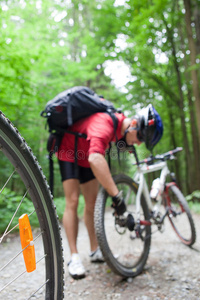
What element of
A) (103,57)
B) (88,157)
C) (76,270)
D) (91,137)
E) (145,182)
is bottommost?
(76,270)

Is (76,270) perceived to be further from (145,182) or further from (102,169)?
(145,182)

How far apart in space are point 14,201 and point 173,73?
840 centimetres

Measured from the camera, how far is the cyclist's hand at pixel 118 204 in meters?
1.90

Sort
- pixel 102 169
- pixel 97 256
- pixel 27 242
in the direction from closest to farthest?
pixel 27 242 < pixel 102 169 < pixel 97 256

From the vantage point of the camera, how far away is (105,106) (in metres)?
2.10

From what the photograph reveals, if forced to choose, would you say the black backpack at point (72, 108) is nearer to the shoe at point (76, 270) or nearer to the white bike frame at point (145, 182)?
the white bike frame at point (145, 182)

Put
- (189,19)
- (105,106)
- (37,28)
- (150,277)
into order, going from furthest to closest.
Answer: (189,19) → (37,28) → (105,106) → (150,277)

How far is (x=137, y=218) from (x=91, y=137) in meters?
0.90

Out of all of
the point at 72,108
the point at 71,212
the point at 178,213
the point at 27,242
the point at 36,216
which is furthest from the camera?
the point at 178,213

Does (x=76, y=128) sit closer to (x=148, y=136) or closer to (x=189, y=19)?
(x=148, y=136)

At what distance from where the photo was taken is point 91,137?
187 cm

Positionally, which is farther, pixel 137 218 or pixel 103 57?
pixel 103 57

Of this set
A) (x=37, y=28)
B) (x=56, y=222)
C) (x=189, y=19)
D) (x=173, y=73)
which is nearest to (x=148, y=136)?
(x=56, y=222)

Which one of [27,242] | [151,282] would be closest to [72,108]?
[27,242]
